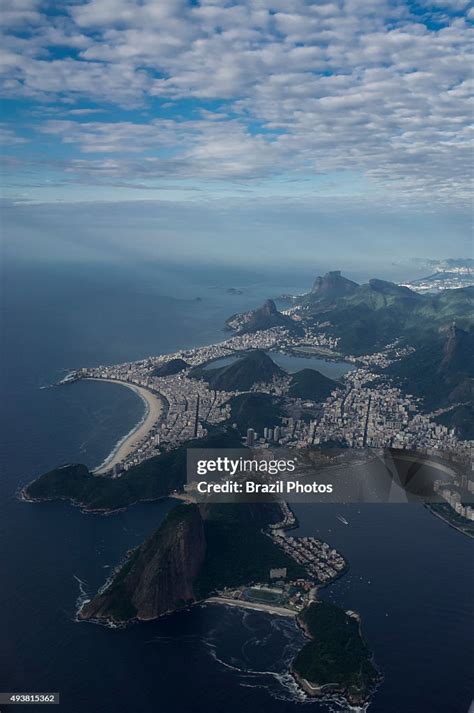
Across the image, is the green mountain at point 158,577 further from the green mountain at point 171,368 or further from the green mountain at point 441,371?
the green mountain at point 171,368

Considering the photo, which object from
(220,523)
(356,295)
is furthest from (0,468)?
(356,295)

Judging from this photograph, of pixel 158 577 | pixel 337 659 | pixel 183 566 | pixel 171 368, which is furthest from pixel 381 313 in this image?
pixel 337 659

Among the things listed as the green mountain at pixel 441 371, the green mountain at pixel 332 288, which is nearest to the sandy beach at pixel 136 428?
the green mountain at pixel 441 371

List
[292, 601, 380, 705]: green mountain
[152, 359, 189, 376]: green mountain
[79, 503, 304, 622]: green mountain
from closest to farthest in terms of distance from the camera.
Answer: [292, 601, 380, 705]: green mountain < [79, 503, 304, 622]: green mountain < [152, 359, 189, 376]: green mountain

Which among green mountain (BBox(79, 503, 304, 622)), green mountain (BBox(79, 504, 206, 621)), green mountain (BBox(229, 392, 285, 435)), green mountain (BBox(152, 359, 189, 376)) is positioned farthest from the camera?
green mountain (BBox(152, 359, 189, 376))

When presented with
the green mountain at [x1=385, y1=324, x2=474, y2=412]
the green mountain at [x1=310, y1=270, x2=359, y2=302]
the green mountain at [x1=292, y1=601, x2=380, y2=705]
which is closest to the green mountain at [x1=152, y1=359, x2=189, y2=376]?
the green mountain at [x1=385, y1=324, x2=474, y2=412]

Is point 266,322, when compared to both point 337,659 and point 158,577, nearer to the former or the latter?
point 158,577

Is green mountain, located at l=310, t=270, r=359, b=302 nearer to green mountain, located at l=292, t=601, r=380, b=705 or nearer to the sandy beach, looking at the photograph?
the sandy beach
